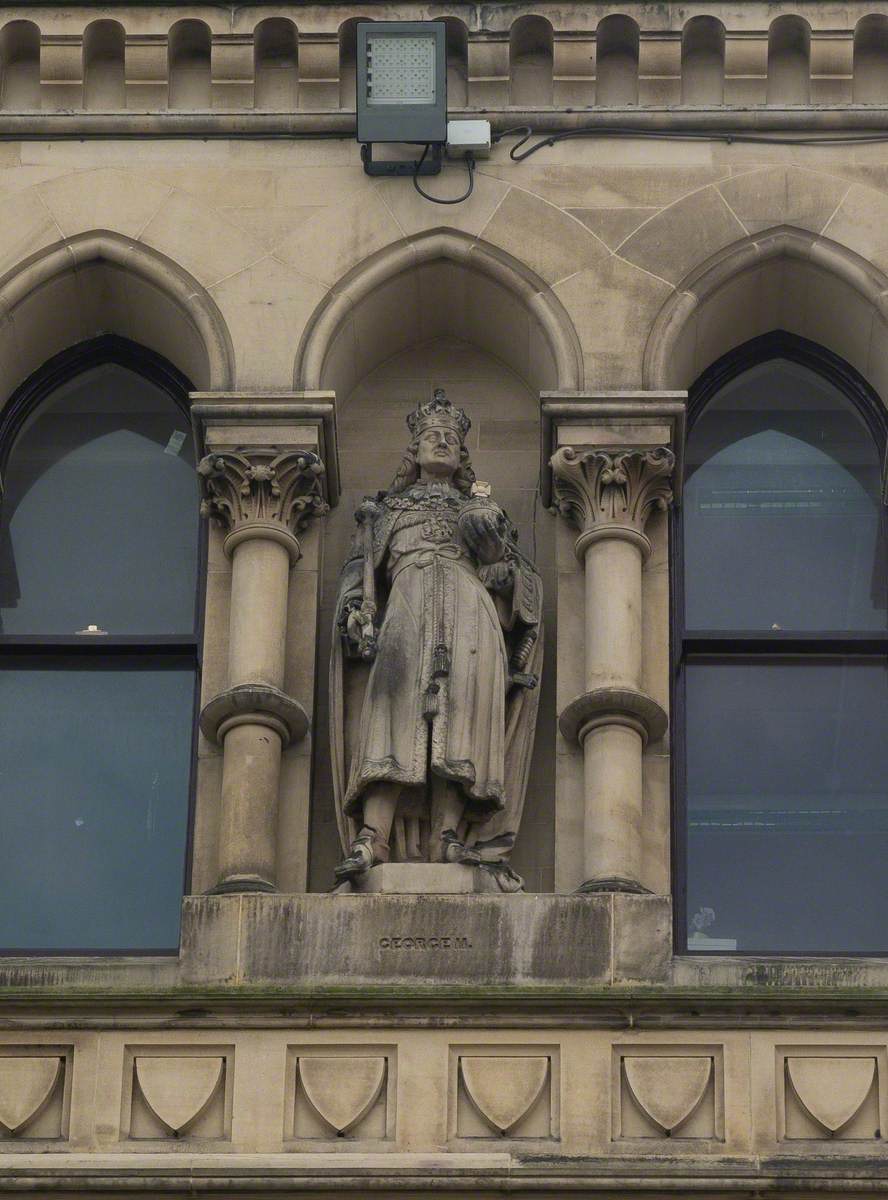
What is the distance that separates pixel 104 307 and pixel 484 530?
264cm

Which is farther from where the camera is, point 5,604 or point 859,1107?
point 5,604

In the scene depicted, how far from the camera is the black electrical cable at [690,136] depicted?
65.9ft

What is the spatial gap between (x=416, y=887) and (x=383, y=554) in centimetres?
182

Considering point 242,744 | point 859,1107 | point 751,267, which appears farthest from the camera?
point 751,267

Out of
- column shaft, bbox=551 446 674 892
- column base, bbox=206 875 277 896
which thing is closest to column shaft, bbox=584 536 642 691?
column shaft, bbox=551 446 674 892

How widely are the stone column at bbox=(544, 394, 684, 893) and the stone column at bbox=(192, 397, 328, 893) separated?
1237 mm

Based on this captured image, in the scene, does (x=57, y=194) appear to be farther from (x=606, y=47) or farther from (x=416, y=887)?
(x=416, y=887)

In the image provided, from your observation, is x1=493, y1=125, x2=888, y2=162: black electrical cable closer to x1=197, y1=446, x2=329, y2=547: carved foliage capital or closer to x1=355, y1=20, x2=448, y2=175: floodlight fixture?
x1=355, y1=20, x2=448, y2=175: floodlight fixture

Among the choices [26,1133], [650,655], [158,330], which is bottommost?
[26,1133]

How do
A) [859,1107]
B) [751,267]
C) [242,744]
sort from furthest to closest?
[751,267]
[242,744]
[859,1107]

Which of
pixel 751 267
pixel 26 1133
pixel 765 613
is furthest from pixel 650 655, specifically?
pixel 26 1133

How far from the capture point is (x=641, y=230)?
65.0 feet

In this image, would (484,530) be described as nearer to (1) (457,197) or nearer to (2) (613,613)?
(2) (613,613)

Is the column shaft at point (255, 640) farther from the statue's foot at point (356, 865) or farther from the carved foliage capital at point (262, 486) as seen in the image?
the statue's foot at point (356, 865)
